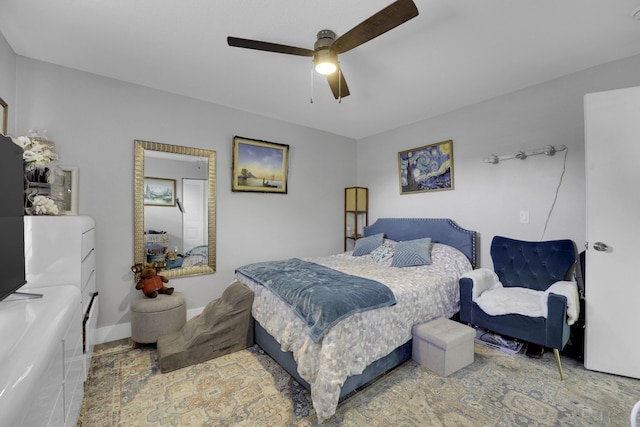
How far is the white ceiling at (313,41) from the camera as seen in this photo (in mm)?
1808

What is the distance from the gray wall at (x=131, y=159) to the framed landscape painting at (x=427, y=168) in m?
1.44

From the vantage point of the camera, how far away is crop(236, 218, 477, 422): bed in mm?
1747

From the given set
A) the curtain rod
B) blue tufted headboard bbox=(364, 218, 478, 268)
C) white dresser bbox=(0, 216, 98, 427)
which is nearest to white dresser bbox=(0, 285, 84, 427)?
white dresser bbox=(0, 216, 98, 427)

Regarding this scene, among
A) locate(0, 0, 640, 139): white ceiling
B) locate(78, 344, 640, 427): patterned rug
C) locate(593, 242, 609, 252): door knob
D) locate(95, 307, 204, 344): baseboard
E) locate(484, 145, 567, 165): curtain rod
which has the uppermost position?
locate(0, 0, 640, 139): white ceiling

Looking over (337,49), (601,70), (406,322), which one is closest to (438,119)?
(601,70)

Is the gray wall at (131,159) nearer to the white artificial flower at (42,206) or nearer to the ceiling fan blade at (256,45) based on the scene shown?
the white artificial flower at (42,206)

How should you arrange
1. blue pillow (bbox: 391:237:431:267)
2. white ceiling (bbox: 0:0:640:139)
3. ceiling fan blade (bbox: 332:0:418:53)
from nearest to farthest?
ceiling fan blade (bbox: 332:0:418:53), white ceiling (bbox: 0:0:640:139), blue pillow (bbox: 391:237:431:267)

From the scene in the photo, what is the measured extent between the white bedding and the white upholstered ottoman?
109 millimetres

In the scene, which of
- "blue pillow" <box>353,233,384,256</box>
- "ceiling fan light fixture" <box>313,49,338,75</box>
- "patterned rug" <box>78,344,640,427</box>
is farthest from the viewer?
"blue pillow" <box>353,233,384,256</box>

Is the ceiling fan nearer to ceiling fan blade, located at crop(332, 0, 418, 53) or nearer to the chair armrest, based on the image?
ceiling fan blade, located at crop(332, 0, 418, 53)

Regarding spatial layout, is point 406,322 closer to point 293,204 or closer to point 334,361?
point 334,361

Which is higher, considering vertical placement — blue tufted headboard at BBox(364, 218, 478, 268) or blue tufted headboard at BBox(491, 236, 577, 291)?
blue tufted headboard at BBox(364, 218, 478, 268)

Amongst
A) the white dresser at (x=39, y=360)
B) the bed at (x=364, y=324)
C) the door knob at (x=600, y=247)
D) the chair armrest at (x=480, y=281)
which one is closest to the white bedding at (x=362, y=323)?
the bed at (x=364, y=324)

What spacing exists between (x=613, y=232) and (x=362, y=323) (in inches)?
83.2
